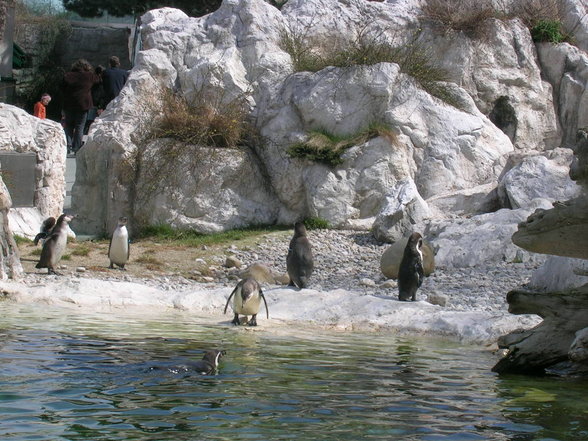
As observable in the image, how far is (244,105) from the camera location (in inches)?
661

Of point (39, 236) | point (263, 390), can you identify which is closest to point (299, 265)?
point (39, 236)

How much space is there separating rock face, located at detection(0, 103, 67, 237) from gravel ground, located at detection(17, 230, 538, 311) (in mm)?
2682

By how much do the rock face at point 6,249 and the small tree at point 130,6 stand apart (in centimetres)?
1601

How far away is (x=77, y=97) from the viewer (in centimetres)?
1962

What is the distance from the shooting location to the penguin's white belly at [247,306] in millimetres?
9430

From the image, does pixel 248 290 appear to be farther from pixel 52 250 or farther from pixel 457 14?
pixel 457 14

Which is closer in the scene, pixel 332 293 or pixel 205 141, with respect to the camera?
pixel 332 293

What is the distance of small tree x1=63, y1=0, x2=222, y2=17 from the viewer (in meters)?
26.4

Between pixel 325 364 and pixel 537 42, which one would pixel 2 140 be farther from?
pixel 537 42

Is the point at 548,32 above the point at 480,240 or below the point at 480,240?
above

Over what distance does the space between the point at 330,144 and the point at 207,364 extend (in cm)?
971

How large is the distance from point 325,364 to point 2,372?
2.34 meters

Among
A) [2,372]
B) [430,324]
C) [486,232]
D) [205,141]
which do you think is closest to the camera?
[2,372]

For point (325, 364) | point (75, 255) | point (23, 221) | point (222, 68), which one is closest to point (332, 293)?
point (325, 364)
